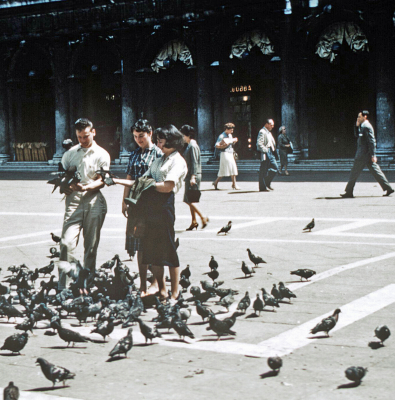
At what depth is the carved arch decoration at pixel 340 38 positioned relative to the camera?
2641 cm

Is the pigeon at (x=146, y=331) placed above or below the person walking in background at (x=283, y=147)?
below

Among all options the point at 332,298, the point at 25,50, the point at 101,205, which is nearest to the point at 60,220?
the point at 101,205

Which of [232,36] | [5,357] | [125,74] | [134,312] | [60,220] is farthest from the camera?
[125,74]

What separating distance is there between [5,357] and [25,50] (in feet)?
99.1

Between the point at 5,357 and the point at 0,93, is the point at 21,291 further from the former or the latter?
the point at 0,93

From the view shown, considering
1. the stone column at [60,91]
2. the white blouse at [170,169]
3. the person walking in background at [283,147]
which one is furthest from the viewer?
the stone column at [60,91]

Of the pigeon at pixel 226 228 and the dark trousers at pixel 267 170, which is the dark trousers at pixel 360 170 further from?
the pigeon at pixel 226 228

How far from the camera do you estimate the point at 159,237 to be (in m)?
6.97

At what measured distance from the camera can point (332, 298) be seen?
6898 mm

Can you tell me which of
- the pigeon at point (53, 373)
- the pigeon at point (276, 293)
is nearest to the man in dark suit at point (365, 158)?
the pigeon at point (276, 293)

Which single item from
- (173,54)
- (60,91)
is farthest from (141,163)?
(60,91)

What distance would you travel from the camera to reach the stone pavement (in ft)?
14.8

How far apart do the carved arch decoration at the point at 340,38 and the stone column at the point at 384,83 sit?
559mm

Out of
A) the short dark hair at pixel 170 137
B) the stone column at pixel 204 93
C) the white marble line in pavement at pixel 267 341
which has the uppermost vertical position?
the stone column at pixel 204 93
